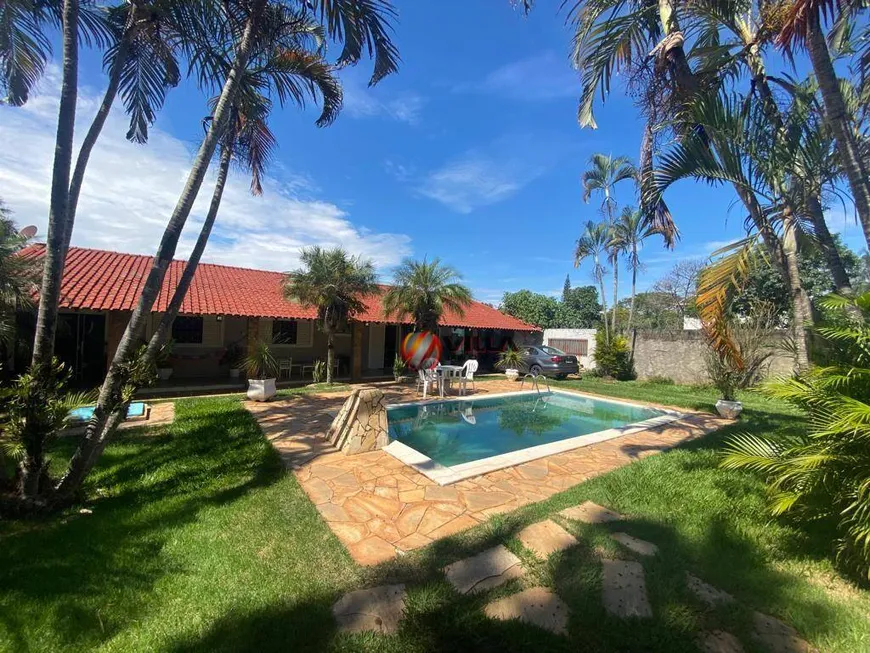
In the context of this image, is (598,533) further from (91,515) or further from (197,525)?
(91,515)

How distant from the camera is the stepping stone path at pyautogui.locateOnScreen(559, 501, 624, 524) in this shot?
13.5ft

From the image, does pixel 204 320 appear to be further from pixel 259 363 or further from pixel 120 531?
pixel 120 531

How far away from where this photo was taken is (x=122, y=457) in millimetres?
5746

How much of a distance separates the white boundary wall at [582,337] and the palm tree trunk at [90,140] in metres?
21.8

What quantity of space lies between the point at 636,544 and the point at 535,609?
4.88 ft

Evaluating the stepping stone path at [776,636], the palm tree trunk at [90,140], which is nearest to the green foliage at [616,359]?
the stepping stone path at [776,636]

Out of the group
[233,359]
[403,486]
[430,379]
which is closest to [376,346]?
[233,359]

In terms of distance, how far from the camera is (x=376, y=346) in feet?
63.8

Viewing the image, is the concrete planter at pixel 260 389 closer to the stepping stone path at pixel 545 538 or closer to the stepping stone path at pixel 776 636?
the stepping stone path at pixel 545 538

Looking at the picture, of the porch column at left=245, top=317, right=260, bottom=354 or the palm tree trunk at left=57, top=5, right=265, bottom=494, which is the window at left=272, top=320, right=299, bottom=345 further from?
the palm tree trunk at left=57, top=5, right=265, bottom=494

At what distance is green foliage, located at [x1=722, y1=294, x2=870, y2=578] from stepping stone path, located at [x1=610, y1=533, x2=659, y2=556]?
4.53ft

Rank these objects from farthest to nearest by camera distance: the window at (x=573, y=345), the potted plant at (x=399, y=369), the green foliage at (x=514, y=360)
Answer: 1. the window at (x=573, y=345)
2. the green foliage at (x=514, y=360)
3. the potted plant at (x=399, y=369)

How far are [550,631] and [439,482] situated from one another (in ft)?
8.78

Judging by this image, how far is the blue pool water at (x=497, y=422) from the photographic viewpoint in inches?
308
